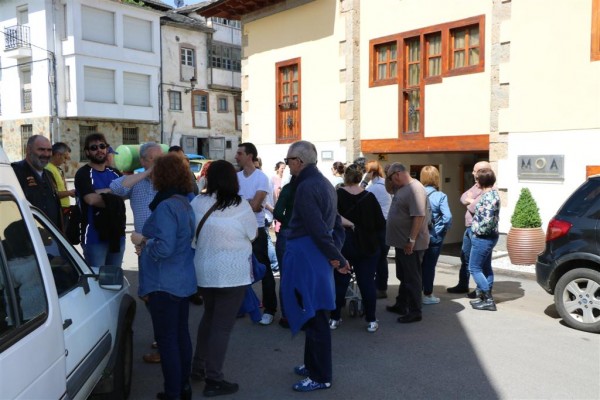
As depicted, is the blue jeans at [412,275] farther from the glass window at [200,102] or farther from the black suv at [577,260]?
the glass window at [200,102]

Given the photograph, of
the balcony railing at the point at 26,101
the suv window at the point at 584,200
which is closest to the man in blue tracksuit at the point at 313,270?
the suv window at the point at 584,200

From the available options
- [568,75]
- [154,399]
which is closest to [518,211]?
[568,75]

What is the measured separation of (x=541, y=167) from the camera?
972cm

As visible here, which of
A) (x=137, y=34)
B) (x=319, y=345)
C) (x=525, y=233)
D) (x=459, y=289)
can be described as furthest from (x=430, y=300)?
(x=137, y=34)

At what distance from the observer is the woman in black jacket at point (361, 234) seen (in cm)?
561

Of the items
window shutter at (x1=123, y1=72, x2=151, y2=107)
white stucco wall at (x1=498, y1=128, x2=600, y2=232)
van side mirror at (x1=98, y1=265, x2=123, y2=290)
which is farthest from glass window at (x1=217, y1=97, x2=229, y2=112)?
van side mirror at (x1=98, y1=265, x2=123, y2=290)

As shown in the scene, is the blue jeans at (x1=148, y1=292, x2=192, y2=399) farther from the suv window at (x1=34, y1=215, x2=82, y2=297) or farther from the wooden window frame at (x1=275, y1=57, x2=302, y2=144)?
the wooden window frame at (x1=275, y1=57, x2=302, y2=144)

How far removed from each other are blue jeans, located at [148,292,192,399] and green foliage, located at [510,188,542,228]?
7.21 m

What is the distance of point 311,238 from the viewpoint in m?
4.24

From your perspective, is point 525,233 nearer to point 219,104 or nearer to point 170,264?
point 170,264

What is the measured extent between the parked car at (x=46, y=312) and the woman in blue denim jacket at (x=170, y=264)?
0.99ft

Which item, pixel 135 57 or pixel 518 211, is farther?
pixel 135 57

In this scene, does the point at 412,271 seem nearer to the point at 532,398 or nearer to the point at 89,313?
the point at 532,398

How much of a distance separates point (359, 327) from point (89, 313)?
3.47 metres
